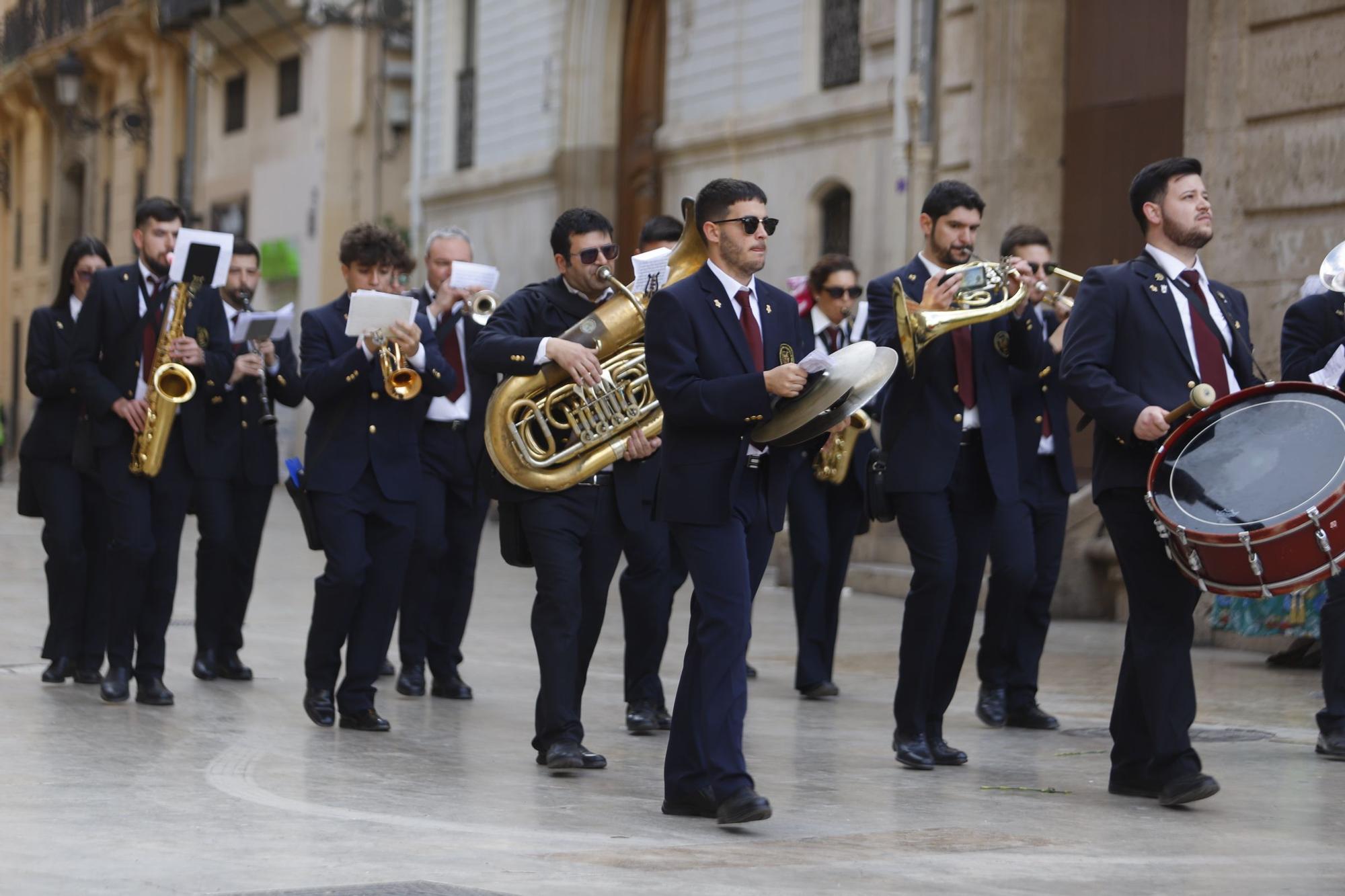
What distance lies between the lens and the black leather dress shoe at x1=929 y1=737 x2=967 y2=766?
780 cm

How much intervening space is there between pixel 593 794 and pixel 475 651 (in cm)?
478

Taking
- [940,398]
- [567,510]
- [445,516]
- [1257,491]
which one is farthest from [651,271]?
[445,516]

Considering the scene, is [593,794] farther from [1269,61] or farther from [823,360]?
[1269,61]

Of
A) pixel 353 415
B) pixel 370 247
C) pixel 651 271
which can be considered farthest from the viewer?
pixel 370 247

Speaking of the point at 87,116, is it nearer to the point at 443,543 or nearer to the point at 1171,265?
the point at 443,543

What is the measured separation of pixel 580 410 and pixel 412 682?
2.57 m

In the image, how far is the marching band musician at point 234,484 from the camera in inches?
394

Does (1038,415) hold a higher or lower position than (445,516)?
higher

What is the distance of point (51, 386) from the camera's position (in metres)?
9.82

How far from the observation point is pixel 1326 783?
7352 mm

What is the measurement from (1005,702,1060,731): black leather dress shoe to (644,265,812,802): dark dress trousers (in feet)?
8.73

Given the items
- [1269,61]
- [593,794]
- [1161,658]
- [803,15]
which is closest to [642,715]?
[593,794]

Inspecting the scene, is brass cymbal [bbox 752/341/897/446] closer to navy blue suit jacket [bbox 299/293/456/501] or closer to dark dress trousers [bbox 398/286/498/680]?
navy blue suit jacket [bbox 299/293/456/501]

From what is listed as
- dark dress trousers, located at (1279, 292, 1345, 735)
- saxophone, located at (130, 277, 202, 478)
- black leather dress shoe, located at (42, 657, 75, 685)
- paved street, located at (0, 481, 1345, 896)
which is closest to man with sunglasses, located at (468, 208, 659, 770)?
paved street, located at (0, 481, 1345, 896)
